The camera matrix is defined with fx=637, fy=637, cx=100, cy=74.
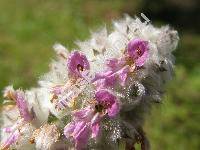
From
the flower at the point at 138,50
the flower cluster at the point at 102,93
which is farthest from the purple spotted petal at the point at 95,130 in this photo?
the flower at the point at 138,50

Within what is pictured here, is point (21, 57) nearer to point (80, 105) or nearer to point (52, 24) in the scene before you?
point (52, 24)

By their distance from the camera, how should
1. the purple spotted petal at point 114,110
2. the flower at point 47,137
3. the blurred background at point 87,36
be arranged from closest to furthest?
the purple spotted petal at point 114,110, the flower at point 47,137, the blurred background at point 87,36

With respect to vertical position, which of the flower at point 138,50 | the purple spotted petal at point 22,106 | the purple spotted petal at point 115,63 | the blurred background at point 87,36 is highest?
the blurred background at point 87,36

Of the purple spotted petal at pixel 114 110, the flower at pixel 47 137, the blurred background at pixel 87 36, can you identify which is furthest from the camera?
the blurred background at pixel 87 36

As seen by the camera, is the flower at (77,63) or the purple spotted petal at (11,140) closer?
the flower at (77,63)

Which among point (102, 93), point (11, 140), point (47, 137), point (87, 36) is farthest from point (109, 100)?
point (87, 36)

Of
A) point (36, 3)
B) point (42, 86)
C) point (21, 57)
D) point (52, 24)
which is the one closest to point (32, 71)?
point (21, 57)

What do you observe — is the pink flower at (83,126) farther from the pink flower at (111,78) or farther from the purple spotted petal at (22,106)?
the purple spotted petal at (22,106)
